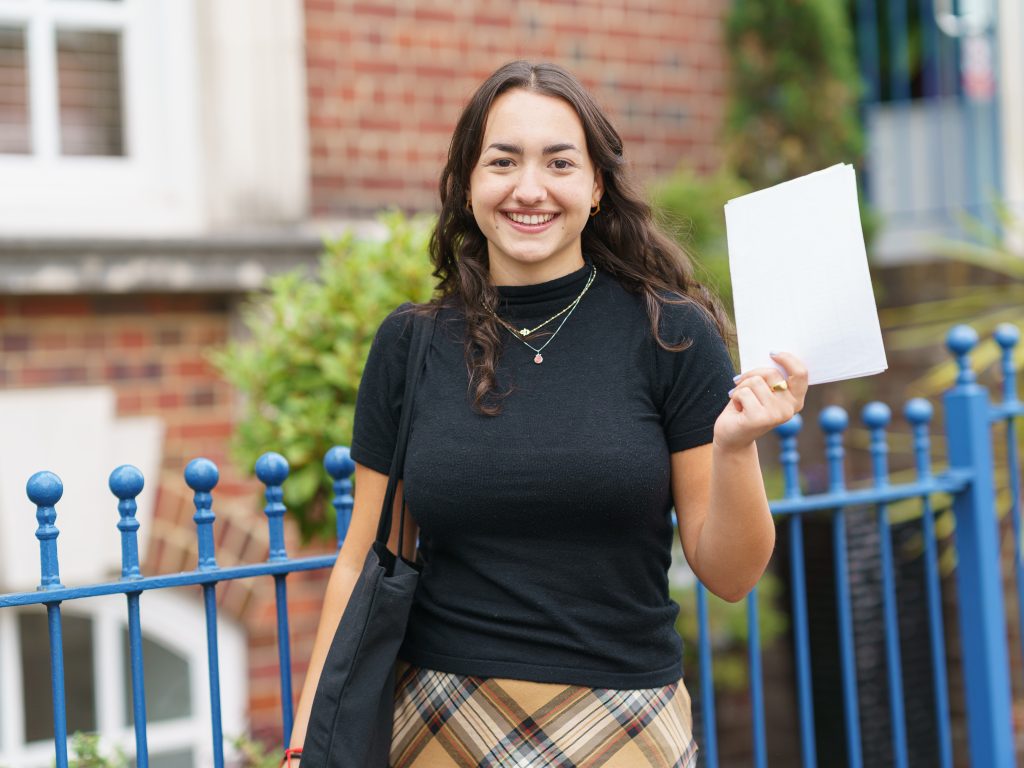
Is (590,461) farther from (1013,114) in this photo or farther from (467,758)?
(1013,114)

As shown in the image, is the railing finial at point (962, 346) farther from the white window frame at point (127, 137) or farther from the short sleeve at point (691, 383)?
the white window frame at point (127, 137)

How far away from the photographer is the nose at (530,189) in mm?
1896

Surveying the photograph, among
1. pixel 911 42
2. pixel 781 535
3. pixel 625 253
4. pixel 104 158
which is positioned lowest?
pixel 781 535

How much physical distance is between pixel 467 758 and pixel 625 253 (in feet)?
2.87

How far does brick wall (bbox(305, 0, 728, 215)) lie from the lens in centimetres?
483

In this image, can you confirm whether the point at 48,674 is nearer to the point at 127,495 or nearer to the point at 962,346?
the point at 127,495

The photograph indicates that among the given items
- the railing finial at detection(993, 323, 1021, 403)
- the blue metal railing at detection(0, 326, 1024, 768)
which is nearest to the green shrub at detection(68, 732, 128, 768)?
the blue metal railing at detection(0, 326, 1024, 768)

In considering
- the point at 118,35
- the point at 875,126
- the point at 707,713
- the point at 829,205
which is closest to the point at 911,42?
the point at 875,126

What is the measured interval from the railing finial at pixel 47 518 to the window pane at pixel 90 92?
2.85 meters

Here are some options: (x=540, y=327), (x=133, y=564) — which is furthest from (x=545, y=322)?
(x=133, y=564)

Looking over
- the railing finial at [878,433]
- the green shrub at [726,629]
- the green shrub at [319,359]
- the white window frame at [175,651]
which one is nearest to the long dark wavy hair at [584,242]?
the railing finial at [878,433]

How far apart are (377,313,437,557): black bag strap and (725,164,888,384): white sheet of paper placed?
0.52 m

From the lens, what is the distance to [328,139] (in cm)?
483

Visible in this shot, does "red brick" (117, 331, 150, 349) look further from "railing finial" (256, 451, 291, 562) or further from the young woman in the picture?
the young woman
